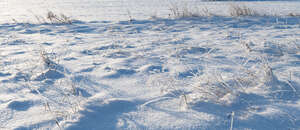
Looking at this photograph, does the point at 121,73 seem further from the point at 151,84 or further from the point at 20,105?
the point at 20,105

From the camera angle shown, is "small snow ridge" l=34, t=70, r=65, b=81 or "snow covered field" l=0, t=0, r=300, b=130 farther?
"small snow ridge" l=34, t=70, r=65, b=81

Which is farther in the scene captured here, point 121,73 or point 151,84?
point 121,73

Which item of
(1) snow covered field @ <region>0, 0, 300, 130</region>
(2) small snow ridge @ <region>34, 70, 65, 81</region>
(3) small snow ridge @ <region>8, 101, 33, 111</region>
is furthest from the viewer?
(2) small snow ridge @ <region>34, 70, 65, 81</region>

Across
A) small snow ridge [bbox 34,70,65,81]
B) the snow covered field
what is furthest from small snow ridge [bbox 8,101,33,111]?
small snow ridge [bbox 34,70,65,81]

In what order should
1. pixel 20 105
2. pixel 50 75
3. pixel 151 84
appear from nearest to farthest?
pixel 20 105 → pixel 151 84 → pixel 50 75

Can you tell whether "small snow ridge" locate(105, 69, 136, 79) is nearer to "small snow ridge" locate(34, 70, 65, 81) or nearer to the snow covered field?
the snow covered field

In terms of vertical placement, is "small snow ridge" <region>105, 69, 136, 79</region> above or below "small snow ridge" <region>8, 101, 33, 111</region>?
above

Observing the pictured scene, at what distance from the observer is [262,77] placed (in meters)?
1.74

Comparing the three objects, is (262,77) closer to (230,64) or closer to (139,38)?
(230,64)

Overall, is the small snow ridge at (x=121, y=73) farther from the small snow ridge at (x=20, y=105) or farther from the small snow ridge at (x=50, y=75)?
the small snow ridge at (x=20, y=105)

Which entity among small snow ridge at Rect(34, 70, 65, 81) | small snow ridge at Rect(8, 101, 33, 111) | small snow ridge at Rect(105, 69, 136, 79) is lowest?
→ small snow ridge at Rect(8, 101, 33, 111)

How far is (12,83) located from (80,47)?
126 cm

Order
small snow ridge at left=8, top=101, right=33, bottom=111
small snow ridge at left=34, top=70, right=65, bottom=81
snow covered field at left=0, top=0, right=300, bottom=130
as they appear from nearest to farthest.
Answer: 1. snow covered field at left=0, top=0, right=300, bottom=130
2. small snow ridge at left=8, top=101, right=33, bottom=111
3. small snow ridge at left=34, top=70, right=65, bottom=81

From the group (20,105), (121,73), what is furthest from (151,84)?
(20,105)
